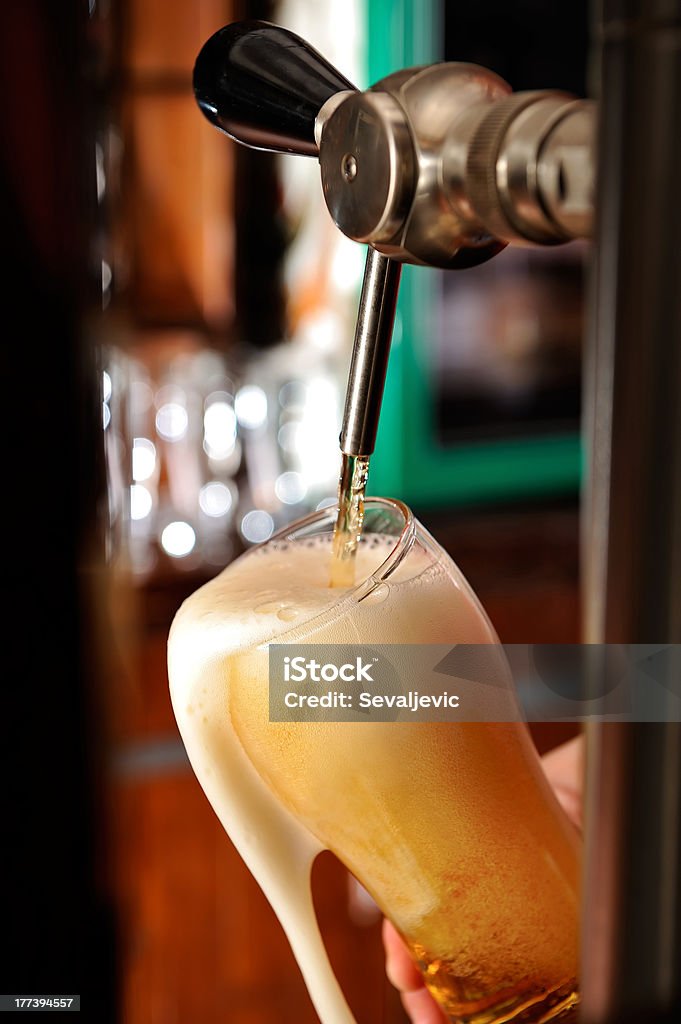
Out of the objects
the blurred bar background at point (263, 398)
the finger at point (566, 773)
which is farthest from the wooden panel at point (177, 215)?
the finger at point (566, 773)

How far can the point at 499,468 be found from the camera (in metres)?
1.09

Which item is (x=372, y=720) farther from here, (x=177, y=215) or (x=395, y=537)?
(x=177, y=215)

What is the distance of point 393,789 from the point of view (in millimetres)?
227

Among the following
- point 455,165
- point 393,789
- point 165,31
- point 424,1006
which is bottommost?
point 424,1006

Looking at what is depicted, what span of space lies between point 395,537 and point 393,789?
0.18ft

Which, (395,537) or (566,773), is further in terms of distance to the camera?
A: (566,773)

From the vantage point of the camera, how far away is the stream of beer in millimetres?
223

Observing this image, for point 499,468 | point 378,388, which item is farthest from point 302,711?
point 499,468

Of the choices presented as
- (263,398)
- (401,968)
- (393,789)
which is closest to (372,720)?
(393,789)

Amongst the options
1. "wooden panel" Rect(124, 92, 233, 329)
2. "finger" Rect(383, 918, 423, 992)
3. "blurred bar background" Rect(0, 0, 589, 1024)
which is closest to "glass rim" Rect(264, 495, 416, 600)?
"finger" Rect(383, 918, 423, 992)

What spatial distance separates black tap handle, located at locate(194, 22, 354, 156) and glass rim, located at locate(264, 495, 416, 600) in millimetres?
76

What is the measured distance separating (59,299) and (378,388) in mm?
251

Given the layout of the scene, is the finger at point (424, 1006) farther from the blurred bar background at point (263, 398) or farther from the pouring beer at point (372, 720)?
the blurred bar background at point (263, 398)

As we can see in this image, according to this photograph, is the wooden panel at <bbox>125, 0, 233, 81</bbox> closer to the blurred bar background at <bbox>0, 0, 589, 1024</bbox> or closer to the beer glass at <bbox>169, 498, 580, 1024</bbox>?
the blurred bar background at <bbox>0, 0, 589, 1024</bbox>
